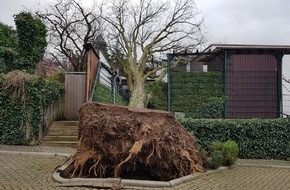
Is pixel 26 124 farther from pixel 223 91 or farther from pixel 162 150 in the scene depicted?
pixel 223 91

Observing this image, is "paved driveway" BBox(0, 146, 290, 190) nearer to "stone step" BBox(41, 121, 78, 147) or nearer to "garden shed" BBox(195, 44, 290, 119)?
"stone step" BBox(41, 121, 78, 147)

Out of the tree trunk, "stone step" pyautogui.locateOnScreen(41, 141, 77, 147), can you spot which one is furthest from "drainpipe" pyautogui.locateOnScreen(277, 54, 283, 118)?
"stone step" pyautogui.locateOnScreen(41, 141, 77, 147)

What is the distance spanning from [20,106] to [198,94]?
29.6ft

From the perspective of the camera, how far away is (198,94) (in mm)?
18062

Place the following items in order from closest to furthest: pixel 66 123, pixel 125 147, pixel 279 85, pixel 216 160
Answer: pixel 125 147
pixel 216 160
pixel 66 123
pixel 279 85

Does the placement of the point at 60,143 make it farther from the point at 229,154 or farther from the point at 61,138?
the point at 229,154

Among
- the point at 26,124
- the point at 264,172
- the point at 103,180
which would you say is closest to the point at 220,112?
the point at 264,172

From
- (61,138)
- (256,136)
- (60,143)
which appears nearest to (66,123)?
(61,138)

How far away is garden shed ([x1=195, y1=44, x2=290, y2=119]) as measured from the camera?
17.5 m

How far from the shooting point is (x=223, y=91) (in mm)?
17641

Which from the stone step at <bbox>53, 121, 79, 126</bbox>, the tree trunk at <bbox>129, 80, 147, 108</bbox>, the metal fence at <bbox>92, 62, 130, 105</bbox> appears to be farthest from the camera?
the tree trunk at <bbox>129, 80, 147, 108</bbox>

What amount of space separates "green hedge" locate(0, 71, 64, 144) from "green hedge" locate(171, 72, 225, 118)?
24.0ft

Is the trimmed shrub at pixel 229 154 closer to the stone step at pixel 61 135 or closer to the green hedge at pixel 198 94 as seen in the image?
the stone step at pixel 61 135

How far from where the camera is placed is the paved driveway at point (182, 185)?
299 inches
